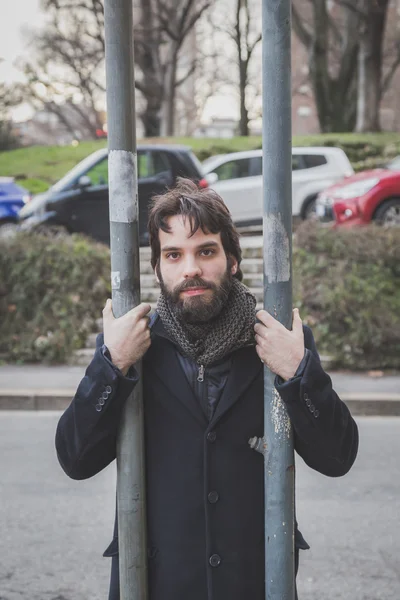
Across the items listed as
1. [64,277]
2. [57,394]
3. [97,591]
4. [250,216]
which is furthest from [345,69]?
[97,591]

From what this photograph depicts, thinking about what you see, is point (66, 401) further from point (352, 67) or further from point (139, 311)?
point (352, 67)

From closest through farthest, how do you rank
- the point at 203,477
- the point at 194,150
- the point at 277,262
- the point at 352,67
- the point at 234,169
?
the point at 277,262 → the point at 203,477 → the point at 234,169 → the point at 194,150 → the point at 352,67

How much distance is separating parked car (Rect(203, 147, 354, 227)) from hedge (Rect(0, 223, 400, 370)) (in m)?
3.11

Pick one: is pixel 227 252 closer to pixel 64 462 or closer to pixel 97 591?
pixel 64 462

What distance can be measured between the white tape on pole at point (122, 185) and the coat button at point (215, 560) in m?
0.86

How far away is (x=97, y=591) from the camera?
4113mm

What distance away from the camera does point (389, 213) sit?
38.4 feet

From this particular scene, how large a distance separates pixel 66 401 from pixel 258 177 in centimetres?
763

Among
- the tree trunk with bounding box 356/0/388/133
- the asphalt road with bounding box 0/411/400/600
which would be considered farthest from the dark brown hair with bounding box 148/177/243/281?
the tree trunk with bounding box 356/0/388/133

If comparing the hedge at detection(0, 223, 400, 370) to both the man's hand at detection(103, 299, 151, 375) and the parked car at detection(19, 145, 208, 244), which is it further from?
the man's hand at detection(103, 299, 151, 375)

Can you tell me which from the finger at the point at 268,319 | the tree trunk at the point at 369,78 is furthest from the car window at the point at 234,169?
the finger at the point at 268,319

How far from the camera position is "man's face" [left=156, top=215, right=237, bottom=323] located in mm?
1917

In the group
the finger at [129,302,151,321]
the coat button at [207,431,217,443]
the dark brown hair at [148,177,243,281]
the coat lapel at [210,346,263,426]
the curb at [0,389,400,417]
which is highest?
the dark brown hair at [148,177,243,281]

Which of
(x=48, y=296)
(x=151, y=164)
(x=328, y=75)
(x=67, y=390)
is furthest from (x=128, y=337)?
(x=328, y=75)
